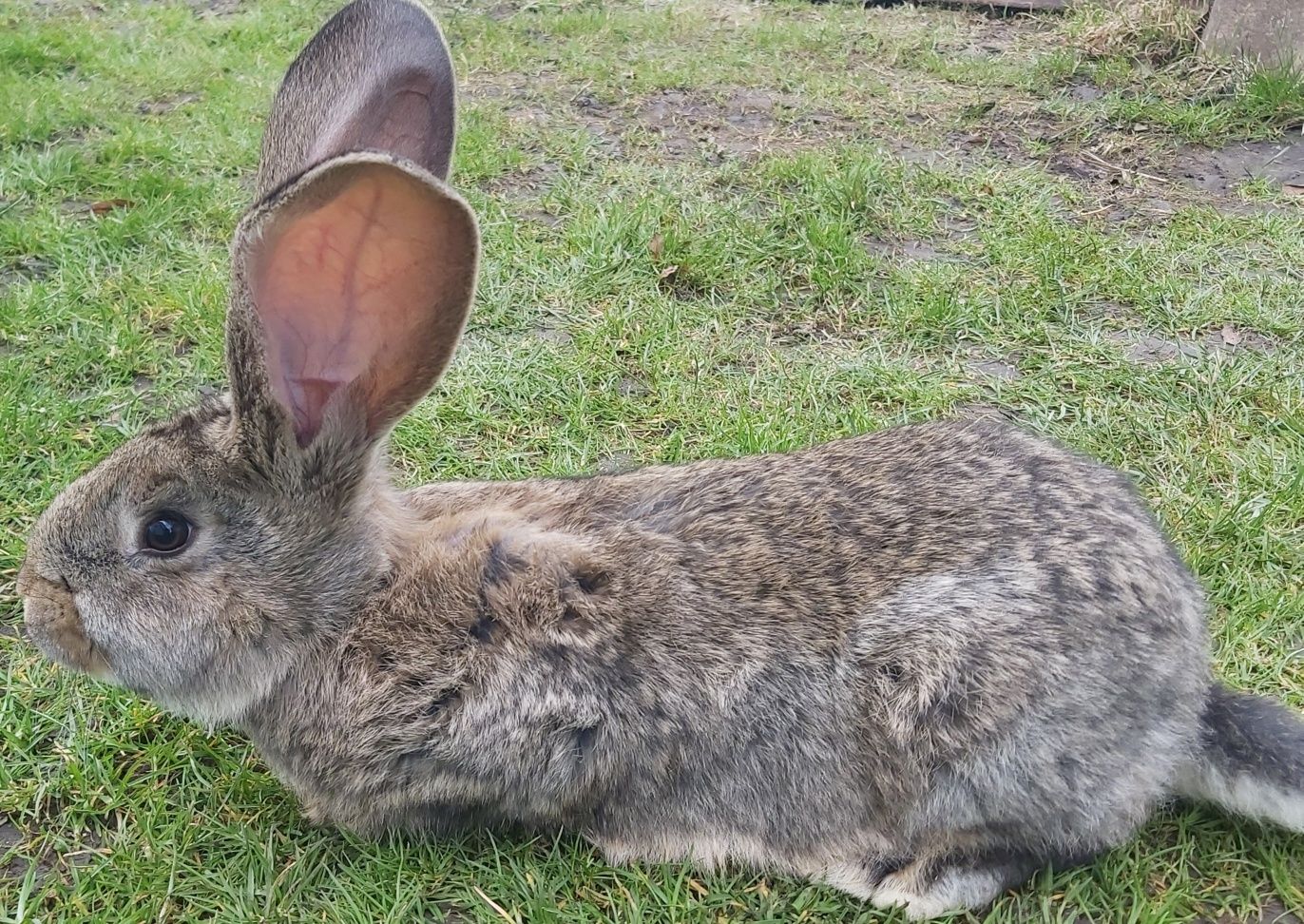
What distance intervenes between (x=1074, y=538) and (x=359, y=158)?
1.86 meters

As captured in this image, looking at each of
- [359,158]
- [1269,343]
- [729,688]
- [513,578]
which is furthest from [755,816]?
[1269,343]

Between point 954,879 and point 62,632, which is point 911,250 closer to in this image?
point 954,879

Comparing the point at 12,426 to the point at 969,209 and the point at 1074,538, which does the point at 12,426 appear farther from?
the point at 969,209

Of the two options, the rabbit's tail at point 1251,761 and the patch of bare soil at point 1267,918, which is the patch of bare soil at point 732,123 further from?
the patch of bare soil at point 1267,918

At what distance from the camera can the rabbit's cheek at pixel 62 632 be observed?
2408 mm

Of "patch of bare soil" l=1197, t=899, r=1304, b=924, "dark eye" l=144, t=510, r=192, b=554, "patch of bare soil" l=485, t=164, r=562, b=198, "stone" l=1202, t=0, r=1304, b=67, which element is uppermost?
"stone" l=1202, t=0, r=1304, b=67

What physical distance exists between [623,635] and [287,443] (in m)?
0.92

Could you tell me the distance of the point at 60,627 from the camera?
241 cm

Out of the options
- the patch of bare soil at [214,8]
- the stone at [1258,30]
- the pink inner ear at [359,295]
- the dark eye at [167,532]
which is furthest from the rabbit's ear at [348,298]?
the patch of bare soil at [214,8]

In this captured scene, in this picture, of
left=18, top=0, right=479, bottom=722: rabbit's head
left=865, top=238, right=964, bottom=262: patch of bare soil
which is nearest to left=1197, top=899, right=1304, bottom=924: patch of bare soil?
left=18, top=0, right=479, bottom=722: rabbit's head

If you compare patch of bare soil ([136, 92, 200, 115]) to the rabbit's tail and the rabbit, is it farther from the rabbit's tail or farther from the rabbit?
the rabbit's tail

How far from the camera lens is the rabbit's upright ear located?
80.2 inches

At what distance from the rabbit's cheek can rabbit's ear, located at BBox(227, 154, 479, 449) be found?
0.64m

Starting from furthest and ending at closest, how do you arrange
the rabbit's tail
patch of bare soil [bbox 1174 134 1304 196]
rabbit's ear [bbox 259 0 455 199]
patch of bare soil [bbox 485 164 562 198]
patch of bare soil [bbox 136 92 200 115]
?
patch of bare soil [bbox 136 92 200 115] → patch of bare soil [bbox 1174 134 1304 196] → patch of bare soil [bbox 485 164 562 198] → rabbit's ear [bbox 259 0 455 199] → the rabbit's tail
